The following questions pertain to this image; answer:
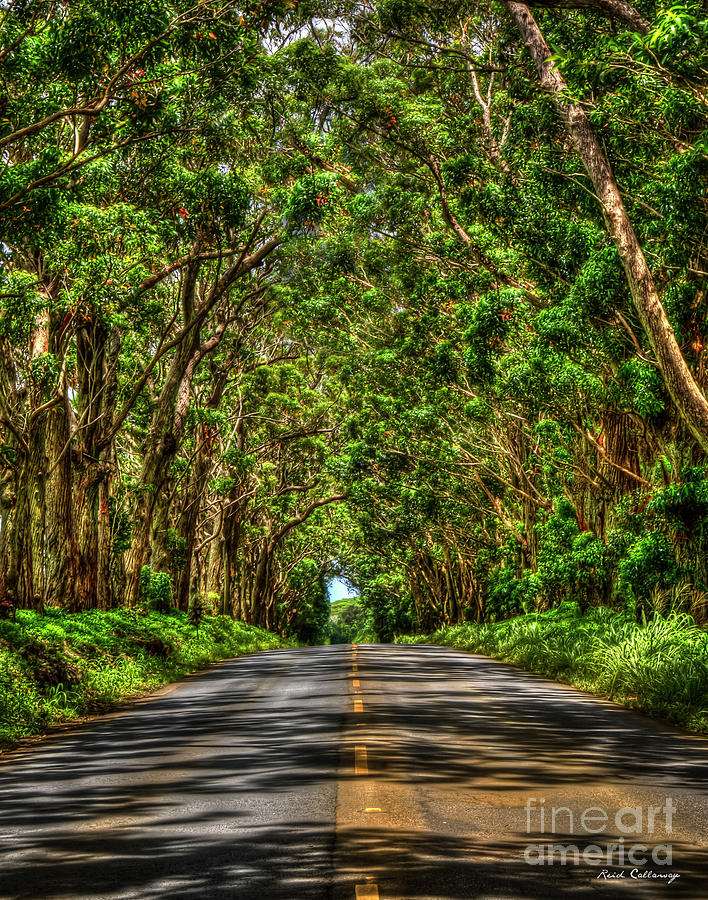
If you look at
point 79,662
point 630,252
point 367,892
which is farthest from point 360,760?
point 79,662

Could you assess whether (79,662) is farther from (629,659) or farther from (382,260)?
(382,260)

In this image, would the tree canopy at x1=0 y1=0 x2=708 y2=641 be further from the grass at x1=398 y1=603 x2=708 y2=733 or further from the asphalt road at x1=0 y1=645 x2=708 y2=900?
the asphalt road at x1=0 y1=645 x2=708 y2=900

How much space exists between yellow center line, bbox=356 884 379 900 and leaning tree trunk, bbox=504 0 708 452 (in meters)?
8.98

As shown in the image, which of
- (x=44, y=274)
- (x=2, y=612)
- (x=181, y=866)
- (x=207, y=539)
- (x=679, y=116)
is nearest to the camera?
(x=181, y=866)

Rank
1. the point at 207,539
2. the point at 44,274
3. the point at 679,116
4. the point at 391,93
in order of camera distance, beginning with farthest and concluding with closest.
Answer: the point at 207,539 < the point at 391,93 < the point at 44,274 < the point at 679,116

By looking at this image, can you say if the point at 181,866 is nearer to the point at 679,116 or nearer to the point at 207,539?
the point at 679,116

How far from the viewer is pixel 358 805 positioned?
739 centimetres

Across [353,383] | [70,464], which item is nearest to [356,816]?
[70,464]

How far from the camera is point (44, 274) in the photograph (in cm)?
1778

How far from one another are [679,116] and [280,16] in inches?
236

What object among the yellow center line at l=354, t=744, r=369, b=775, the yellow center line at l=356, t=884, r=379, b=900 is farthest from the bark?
the yellow center line at l=356, t=884, r=379, b=900

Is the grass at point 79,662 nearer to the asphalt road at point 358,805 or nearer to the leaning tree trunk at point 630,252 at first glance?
the asphalt road at point 358,805

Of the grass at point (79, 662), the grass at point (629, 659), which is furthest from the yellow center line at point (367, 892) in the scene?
the grass at point (79, 662)

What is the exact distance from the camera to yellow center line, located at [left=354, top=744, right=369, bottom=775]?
28.6 feet
